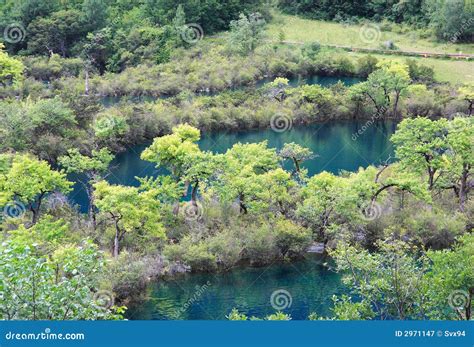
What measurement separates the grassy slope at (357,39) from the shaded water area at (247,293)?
2143 cm

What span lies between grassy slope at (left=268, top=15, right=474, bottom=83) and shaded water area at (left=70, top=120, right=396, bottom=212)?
25.7 ft

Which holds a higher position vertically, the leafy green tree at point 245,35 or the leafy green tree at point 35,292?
the leafy green tree at point 35,292

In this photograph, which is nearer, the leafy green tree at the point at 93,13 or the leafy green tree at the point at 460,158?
the leafy green tree at the point at 460,158

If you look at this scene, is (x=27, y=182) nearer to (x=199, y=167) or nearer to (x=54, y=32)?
(x=199, y=167)

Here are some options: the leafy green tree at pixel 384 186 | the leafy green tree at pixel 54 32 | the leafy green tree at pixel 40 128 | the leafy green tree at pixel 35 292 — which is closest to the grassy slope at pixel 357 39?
the leafy green tree at pixel 54 32

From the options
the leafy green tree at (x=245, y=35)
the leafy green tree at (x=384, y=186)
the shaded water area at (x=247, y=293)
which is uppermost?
the leafy green tree at (x=384, y=186)

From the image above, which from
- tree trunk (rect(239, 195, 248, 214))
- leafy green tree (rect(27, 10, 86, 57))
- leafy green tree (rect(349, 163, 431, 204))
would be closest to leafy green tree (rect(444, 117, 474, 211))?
leafy green tree (rect(349, 163, 431, 204))

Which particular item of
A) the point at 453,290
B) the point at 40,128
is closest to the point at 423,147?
the point at 453,290

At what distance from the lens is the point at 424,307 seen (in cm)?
1335

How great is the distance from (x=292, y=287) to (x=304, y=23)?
32495mm

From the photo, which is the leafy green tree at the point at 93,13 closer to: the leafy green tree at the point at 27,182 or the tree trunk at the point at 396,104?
the tree trunk at the point at 396,104

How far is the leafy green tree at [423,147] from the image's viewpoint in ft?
78.8

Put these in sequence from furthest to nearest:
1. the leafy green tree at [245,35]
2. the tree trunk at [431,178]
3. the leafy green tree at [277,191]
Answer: the leafy green tree at [245,35], the tree trunk at [431,178], the leafy green tree at [277,191]

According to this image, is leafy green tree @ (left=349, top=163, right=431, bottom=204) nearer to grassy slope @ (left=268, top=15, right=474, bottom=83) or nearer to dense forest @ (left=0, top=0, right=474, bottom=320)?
dense forest @ (left=0, top=0, right=474, bottom=320)
